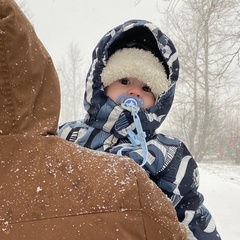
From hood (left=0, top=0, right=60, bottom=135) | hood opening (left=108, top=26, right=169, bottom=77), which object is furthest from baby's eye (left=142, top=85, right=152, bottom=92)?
hood (left=0, top=0, right=60, bottom=135)

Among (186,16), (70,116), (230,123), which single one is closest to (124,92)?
(186,16)

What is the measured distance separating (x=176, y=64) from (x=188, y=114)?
19939 mm

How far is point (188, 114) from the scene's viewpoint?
2156cm

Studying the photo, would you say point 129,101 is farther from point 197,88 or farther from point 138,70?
Result: point 197,88

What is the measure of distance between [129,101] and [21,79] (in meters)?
1.01

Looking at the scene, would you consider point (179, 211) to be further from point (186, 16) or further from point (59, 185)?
point (186, 16)

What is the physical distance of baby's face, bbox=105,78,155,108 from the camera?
74.7 inches

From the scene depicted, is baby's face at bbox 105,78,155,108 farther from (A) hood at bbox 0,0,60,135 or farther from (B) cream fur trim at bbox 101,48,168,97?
(A) hood at bbox 0,0,60,135

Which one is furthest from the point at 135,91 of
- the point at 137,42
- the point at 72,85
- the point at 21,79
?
the point at 72,85

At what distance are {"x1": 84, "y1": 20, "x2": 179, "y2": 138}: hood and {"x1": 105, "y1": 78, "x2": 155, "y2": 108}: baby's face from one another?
4cm

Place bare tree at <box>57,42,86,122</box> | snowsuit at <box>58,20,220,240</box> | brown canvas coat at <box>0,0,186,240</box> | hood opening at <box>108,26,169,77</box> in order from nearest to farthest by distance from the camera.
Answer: brown canvas coat at <box>0,0,186,240</box>
snowsuit at <box>58,20,220,240</box>
hood opening at <box>108,26,169,77</box>
bare tree at <box>57,42,86,122</box>

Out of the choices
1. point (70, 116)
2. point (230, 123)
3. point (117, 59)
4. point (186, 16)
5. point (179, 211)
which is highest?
point (186, 16)

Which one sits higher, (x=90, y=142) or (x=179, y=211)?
(x=90, y=142)

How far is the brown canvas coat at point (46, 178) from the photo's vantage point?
2.50ft
